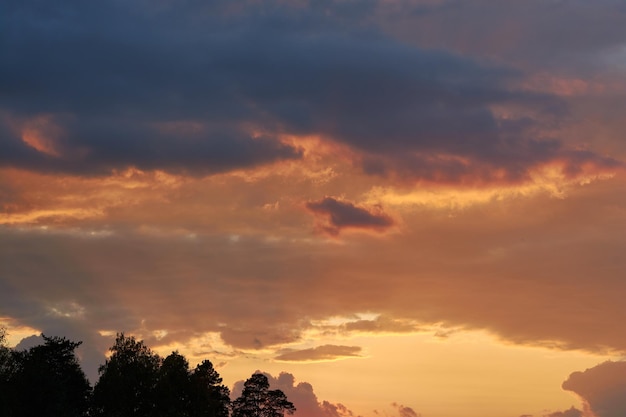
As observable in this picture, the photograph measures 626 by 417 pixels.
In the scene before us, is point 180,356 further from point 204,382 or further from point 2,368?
point 2,368

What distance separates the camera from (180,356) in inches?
7771

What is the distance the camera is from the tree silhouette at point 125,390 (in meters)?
194

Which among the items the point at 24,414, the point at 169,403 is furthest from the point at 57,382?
the point at 169,403

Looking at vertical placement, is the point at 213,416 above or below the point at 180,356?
below

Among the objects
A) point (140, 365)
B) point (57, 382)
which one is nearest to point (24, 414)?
point (57, 382)

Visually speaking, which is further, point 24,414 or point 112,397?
point 112,397

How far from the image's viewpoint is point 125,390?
19525cm

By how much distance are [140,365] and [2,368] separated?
87.9 ft

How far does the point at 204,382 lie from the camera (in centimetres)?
19638

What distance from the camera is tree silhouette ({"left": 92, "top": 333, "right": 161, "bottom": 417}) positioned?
194375mm

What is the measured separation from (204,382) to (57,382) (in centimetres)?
2783

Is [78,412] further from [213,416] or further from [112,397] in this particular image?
[213,416]

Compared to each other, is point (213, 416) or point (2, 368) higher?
point (2, 368)

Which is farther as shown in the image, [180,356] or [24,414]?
[180,356]
